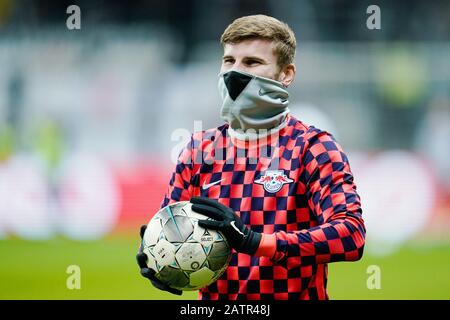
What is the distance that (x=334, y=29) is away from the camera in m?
Answer: 9.03

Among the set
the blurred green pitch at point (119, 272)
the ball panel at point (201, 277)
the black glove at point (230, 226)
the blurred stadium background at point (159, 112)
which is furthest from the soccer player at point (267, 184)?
the blurred stadium background at point (159, 112)

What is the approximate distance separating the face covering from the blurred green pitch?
3.52 metres

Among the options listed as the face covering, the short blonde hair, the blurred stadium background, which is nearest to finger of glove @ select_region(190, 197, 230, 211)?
the face covering

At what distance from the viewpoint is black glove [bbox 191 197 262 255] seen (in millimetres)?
2354

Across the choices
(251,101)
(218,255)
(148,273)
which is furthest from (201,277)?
(251,101)

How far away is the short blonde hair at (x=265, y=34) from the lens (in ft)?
8.55

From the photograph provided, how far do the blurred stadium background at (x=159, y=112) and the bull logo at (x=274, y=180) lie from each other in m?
4.76

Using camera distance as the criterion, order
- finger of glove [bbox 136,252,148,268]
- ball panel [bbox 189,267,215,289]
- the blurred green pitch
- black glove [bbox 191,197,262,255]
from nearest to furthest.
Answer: black glove [bbox 191,197,262,255] → ball panel [bbox 189,267,215,289] → finger of glove [bbox 136,252,148,268] → the blurred green pitch

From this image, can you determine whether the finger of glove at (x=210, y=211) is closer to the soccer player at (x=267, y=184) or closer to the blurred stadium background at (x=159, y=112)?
the soccer player at (x=267, y=184)

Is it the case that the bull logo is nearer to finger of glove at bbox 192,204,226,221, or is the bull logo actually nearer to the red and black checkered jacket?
the red and black checkered jacket

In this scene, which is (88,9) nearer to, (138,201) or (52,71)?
(52,71)

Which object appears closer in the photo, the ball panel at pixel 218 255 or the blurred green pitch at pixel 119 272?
the ball panel at pixel 218 255

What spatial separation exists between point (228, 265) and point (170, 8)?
7.03 metres

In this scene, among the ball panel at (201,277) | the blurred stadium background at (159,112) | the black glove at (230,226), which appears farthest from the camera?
the blurred stadium background at (159,112)
